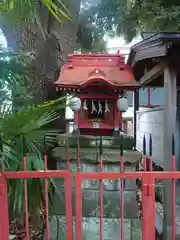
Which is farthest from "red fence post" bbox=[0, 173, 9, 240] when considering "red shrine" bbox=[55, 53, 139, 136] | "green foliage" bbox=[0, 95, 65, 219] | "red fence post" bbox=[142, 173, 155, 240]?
"red shrine" bbox=[55, 53, 139, 136]

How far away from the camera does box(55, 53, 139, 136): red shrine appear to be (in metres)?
5.67

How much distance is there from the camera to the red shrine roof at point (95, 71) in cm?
563

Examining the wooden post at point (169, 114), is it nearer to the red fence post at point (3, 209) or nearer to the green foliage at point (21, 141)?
A: the green foliage at point (21, 141)

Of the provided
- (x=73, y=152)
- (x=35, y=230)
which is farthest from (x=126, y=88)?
(x=35, y=230)

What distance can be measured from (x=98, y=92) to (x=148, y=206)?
362 cm

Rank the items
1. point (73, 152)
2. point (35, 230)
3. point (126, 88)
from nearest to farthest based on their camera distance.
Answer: point (35, 230)
point (73, 152)
point (126, 88)

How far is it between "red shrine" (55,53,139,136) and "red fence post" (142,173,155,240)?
10.3 ft

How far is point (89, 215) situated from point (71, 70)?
2980mm

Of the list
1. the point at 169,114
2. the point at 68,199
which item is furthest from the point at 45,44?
the point at 68,199

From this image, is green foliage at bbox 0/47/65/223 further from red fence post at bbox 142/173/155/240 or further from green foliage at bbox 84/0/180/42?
green foliage at bbox 84/0/180/42

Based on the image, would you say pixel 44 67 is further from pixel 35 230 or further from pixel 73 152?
pixel 35 230

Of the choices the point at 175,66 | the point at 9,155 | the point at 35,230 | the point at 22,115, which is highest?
the point at 175,66

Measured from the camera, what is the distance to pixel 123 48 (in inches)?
733

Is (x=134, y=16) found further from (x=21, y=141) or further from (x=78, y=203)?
(x=78, y=203)
